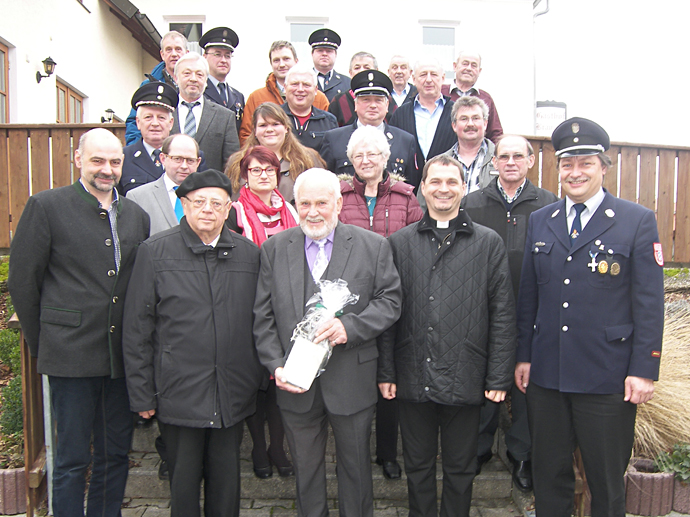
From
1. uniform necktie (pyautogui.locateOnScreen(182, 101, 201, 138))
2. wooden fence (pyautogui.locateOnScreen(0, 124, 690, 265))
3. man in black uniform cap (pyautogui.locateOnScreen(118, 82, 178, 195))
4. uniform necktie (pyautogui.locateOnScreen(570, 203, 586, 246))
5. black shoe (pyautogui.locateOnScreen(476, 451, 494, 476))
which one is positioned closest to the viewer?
uniform necktie (pyautogui.locateOnScreen(570, 203, 586, 246))

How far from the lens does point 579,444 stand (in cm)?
307

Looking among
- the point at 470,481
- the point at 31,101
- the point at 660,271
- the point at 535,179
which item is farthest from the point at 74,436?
the point at 31,101

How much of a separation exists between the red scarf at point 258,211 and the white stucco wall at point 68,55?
8473mm

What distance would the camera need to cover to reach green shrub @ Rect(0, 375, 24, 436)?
13.9 ft

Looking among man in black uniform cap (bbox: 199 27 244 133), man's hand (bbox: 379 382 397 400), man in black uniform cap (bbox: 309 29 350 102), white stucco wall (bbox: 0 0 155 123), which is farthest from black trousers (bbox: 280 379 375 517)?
white stucco wall (bbox: 0 0 155 123)

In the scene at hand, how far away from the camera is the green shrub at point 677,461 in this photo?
12.8ft

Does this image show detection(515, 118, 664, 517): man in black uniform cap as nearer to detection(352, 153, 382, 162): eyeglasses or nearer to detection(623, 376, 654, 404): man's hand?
detection(623, 376, 654, 404): man's hand

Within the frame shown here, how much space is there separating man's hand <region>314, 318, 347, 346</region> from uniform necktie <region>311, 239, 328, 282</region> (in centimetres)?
34

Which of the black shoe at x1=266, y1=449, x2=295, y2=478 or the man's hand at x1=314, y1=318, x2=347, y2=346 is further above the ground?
the man's hand at x1=314, y1=318, x2=347, y2=346

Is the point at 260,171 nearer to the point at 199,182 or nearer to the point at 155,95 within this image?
the point at 199,182

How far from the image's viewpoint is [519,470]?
3848mm

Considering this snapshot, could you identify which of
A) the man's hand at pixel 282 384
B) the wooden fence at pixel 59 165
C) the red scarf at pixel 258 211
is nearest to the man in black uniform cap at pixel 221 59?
the wooden fence at pixel 59 165

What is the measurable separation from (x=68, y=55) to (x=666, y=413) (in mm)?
13185

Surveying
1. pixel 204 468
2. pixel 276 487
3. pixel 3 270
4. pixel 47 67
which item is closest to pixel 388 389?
pixel 204 468
